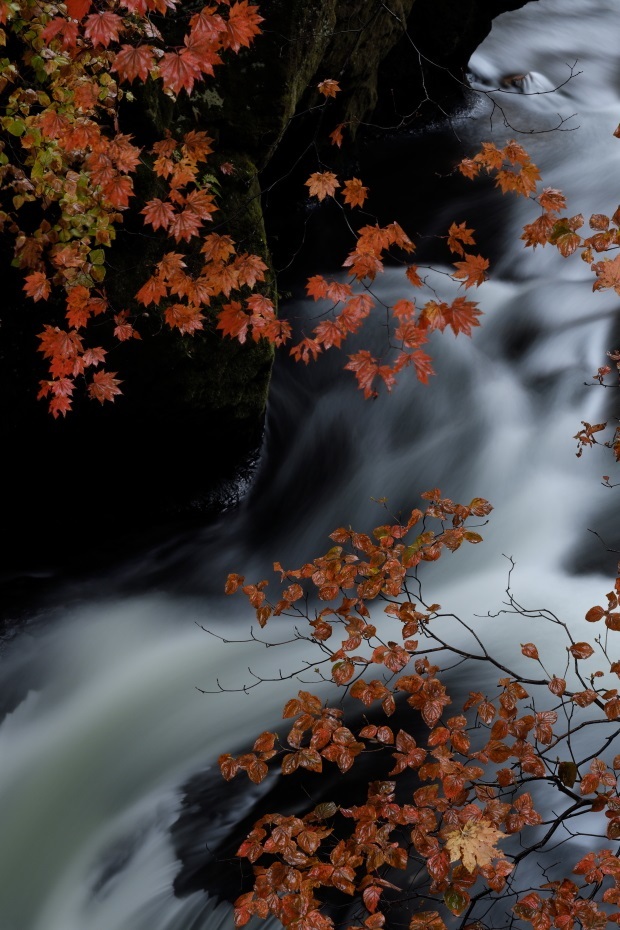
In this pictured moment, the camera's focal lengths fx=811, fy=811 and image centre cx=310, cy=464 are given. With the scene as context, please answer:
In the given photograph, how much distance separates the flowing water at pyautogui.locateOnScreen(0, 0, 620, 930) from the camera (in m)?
4.45

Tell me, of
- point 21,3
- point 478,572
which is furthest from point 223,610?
point 21,3

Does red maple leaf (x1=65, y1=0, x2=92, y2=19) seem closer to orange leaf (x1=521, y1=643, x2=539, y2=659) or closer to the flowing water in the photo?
the flowing water

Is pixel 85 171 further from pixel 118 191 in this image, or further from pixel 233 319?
pixel 233 319

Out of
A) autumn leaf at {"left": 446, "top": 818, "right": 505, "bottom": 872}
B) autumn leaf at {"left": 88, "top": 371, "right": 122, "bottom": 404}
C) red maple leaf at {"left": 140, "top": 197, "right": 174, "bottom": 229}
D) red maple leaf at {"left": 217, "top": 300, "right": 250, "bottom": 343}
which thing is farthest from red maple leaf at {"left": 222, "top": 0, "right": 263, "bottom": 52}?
autumn leaf at {"left": 446, "top": 818, "right": 505, "bottom": 872}

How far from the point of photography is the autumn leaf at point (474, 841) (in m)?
3.06

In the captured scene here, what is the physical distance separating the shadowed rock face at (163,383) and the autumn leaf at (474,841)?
12.7 ft

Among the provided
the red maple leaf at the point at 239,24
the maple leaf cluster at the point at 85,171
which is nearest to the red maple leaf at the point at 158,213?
the maple leaf cluster at the point at 85,171

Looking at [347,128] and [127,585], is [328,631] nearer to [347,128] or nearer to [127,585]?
[127,585]

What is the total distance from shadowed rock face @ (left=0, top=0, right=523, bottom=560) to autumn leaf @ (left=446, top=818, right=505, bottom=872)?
3.87m

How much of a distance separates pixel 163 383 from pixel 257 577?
5.60 ft

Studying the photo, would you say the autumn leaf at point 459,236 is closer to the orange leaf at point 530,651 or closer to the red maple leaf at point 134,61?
the red maple leaf at point 134,61

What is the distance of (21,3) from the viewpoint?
4.63 m

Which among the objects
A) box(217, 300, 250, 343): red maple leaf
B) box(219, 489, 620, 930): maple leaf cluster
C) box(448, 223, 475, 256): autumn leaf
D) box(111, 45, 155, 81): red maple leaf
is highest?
box(111, 45, 155, 81): red maple leaf

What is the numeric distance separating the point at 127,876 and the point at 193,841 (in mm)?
373
